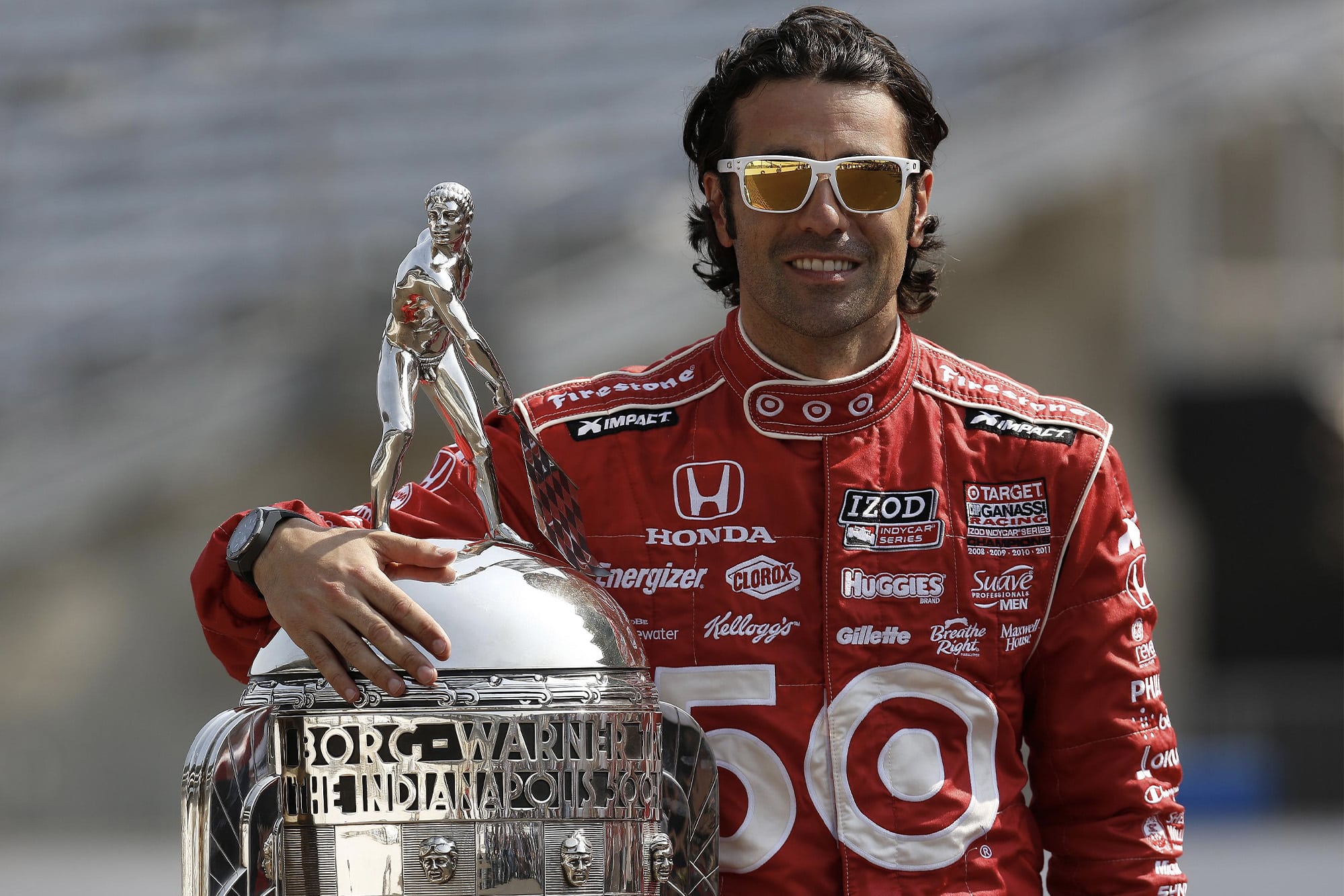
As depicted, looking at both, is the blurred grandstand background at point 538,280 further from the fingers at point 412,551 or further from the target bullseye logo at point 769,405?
the fingers at point 412,551

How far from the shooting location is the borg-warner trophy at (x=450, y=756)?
175cm

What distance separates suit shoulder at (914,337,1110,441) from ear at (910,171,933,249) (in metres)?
0.15

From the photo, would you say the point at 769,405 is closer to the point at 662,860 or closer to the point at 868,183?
the point at 868,183

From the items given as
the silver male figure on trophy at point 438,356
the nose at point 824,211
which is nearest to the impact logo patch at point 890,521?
the nose at point 824,211

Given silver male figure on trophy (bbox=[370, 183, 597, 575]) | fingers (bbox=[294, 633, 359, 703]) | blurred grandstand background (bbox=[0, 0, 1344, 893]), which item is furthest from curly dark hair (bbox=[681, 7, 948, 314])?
blurred grandstand background (bbox=[0, 0, 1344, 893])

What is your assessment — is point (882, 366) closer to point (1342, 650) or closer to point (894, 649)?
point (894, 649)

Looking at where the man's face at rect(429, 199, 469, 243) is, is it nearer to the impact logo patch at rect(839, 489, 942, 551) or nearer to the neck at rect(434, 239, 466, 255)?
the neck at rect(434, 239, 466, 255)

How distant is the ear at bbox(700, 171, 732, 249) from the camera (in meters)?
2.35

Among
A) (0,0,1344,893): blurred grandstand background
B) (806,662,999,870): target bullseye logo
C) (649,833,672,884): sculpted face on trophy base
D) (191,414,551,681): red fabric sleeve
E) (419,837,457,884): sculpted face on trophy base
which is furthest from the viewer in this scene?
(0,0,1344,893): blurred grandstand background

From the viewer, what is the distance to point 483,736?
5.76ft

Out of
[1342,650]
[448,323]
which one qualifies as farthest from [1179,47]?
[448,323]

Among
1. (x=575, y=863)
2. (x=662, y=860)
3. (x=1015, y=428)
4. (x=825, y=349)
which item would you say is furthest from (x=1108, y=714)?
(x=575, y=863)

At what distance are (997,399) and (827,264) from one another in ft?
1.09

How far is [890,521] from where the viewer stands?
222 centimetres
